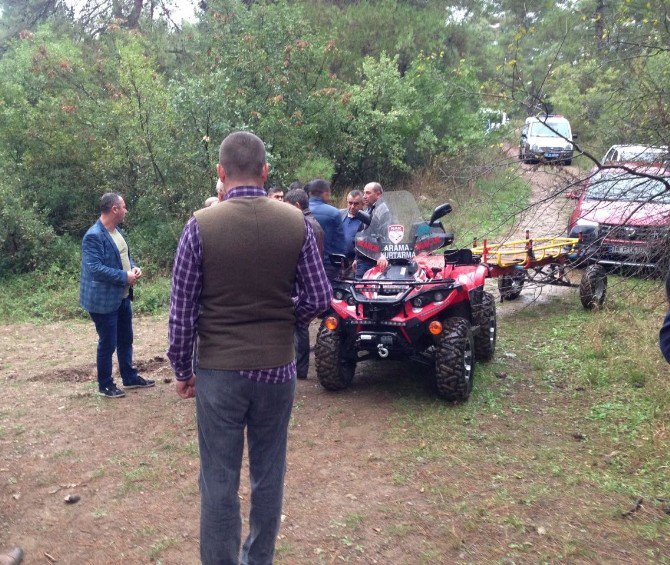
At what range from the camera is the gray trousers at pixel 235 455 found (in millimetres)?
2906

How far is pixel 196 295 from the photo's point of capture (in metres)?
2.88

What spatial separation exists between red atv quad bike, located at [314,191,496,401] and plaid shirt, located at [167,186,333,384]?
2824mm

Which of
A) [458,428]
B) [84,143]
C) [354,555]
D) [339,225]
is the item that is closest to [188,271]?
[354,555]

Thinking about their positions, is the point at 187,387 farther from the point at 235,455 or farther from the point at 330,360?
the point at 330,360

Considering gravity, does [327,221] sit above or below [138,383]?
above

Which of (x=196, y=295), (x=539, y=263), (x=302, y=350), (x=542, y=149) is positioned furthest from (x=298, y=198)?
(x=196, y=295)

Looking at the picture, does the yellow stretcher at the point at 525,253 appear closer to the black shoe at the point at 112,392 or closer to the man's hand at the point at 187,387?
the black shoe at the point at 112,392

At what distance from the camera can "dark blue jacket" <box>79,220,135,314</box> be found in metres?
6.07

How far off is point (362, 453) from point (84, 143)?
11023 millimetres

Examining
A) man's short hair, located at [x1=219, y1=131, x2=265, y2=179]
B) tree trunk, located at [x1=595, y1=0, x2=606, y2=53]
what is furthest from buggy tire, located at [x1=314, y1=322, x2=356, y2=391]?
tree trunk, located at [x1=595, y1=0, x2=606, y2=53]

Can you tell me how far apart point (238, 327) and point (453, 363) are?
3325 mm

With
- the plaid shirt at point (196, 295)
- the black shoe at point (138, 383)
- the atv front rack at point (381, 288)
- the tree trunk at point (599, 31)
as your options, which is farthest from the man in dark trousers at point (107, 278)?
the tree trunk at point (599, 31)

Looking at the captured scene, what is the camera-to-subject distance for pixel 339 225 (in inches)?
287

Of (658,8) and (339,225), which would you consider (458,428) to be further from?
(658,8)
